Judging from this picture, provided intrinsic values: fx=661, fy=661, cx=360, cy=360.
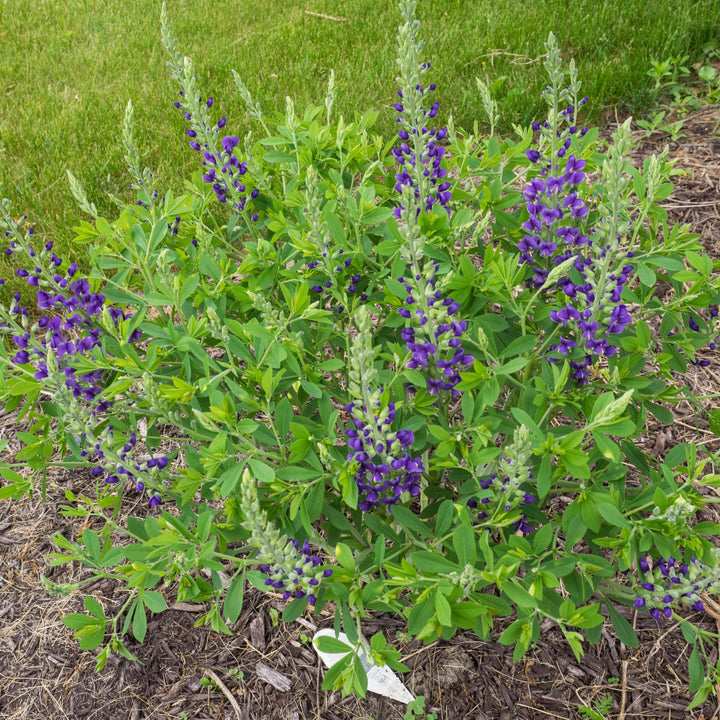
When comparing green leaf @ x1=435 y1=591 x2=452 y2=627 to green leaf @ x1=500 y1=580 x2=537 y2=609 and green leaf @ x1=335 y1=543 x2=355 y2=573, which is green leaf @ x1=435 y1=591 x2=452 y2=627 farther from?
green leaf @ x1=335 y1=543 x2=355 y2=573

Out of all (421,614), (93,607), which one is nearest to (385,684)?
(421,614)

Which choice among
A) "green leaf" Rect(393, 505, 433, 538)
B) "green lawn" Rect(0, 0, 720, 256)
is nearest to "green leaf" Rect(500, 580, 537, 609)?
"green leaf" Rect(393, 505, 433, 538)

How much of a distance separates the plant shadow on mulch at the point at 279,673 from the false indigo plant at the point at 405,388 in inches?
11.0

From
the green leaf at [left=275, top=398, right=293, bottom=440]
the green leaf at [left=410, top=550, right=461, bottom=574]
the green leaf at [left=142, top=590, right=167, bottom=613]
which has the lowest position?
the green leaf at [left=410, top=550, right=461, bottom=574]

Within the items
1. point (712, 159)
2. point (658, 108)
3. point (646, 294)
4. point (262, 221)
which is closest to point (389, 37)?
point (658, 108)

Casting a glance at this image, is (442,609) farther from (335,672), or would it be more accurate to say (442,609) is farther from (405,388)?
(405,388)

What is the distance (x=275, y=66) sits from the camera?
618 cm

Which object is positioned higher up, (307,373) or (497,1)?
(307,373)

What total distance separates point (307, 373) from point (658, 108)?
173 inches

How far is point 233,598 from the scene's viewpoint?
199cm

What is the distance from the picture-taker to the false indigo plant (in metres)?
1.75

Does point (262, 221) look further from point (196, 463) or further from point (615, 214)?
point (615, 214)

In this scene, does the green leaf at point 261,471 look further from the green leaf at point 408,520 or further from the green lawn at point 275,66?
the green lawn at point 275,66

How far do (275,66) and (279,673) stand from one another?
17.6 feet
